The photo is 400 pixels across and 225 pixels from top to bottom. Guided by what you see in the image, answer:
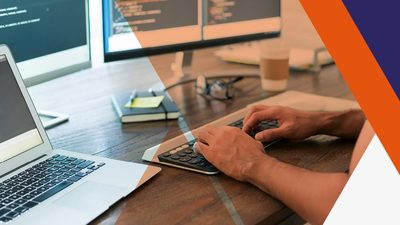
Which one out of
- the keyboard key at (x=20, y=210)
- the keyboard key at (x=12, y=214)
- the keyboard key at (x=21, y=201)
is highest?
the keyboard key at (x=21, y=201)

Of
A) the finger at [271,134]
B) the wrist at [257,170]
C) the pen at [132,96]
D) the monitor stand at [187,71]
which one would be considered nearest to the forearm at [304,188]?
the wrist at [257,170]

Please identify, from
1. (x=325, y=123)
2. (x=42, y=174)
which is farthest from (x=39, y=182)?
(x=325, y=123)

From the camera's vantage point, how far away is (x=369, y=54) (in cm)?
131

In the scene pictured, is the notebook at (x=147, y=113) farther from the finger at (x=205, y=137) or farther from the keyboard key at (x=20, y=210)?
the keyboard key at (x=20, y=210)

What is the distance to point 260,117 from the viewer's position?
1.31 metres

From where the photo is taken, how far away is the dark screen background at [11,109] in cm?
108

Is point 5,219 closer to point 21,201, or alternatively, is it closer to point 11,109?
point 21,201

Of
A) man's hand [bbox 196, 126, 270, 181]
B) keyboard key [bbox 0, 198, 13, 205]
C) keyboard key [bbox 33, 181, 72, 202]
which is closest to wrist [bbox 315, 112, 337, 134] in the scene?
man's hand [bbox 196, 126, 270, 181]

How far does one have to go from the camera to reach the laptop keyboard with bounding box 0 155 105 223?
917mm

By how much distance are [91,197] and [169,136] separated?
389mm

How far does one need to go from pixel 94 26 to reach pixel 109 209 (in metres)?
0.70

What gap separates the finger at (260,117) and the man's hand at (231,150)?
10 centimetres

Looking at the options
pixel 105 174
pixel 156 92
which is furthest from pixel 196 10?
pixel 105 174

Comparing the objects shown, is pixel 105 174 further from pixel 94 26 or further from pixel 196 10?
pixel 196 10
